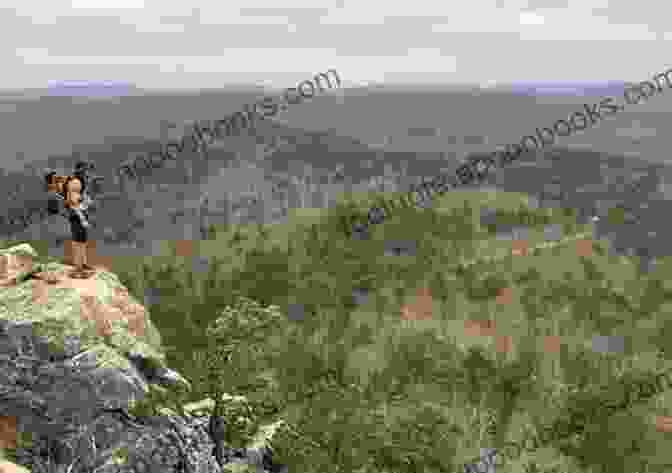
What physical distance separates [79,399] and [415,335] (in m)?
55.7

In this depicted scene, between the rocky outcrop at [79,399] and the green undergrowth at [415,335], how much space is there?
148cm

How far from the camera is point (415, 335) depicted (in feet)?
244

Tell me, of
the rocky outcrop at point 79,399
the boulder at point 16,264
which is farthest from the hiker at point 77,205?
the boulder at point 16,264

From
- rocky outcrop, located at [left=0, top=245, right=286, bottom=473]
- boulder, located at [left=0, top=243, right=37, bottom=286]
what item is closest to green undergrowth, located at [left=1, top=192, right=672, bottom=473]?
rocky outcrop, located at [left=0, top=245, right=286, bottom=473]

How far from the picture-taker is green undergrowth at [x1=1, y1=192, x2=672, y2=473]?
2408cm

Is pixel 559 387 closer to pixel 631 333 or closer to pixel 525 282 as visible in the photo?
pixel 631 333

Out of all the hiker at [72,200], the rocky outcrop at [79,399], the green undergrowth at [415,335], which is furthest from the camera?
the green undergrowth at [415,335]

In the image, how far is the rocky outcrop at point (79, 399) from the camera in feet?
67.6

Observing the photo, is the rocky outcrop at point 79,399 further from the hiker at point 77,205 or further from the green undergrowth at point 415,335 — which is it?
the hiker at point 77,205

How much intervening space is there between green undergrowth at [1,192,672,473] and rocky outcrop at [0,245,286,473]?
1481 mm

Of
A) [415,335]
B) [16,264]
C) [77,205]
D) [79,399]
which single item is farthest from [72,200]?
[415,335]

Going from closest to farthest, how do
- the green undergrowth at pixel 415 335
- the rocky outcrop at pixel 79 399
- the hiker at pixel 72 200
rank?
the rocky outcrop at pixel 79 399
the hiker at pixel 72 200
the green undergrowth at pixel 415 335

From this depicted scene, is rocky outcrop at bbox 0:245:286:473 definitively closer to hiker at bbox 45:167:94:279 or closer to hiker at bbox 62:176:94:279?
hiker at bbox 62:176:94:279

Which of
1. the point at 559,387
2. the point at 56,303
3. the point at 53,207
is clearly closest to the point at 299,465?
the point at 56,303
